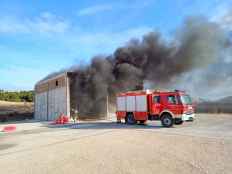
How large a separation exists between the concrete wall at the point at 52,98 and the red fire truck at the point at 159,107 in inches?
345

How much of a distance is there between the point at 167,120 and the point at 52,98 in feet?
54.2

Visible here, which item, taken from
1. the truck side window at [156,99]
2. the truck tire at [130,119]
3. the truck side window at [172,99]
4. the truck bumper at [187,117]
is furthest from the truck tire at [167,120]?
the truck tire at [130,119]

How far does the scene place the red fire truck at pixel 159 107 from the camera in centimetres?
1578

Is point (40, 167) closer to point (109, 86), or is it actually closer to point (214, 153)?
point (214, 153)

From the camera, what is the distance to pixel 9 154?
9.31 m

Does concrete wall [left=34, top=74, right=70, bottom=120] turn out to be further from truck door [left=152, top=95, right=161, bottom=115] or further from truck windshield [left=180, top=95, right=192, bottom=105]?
truck windshield [left=180, top=95, right=192, bottom=105]

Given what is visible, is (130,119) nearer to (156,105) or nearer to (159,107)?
(156,105)

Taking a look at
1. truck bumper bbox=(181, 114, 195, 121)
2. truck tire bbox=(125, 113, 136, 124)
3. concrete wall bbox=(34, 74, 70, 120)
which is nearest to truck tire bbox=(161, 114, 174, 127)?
truck bumper bbox=(181, 114, 195, 121)

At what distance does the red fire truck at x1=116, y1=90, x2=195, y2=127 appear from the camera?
15.8 m

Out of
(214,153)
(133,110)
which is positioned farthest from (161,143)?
(133,110)

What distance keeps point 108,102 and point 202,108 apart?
12.1m

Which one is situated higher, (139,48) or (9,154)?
(139,48)

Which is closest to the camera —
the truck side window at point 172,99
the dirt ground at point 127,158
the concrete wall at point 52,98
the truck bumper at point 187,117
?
the dirt ground at point 127,158

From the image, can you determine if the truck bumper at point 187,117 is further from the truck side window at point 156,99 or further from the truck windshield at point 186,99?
the truck side window at point 156,99
